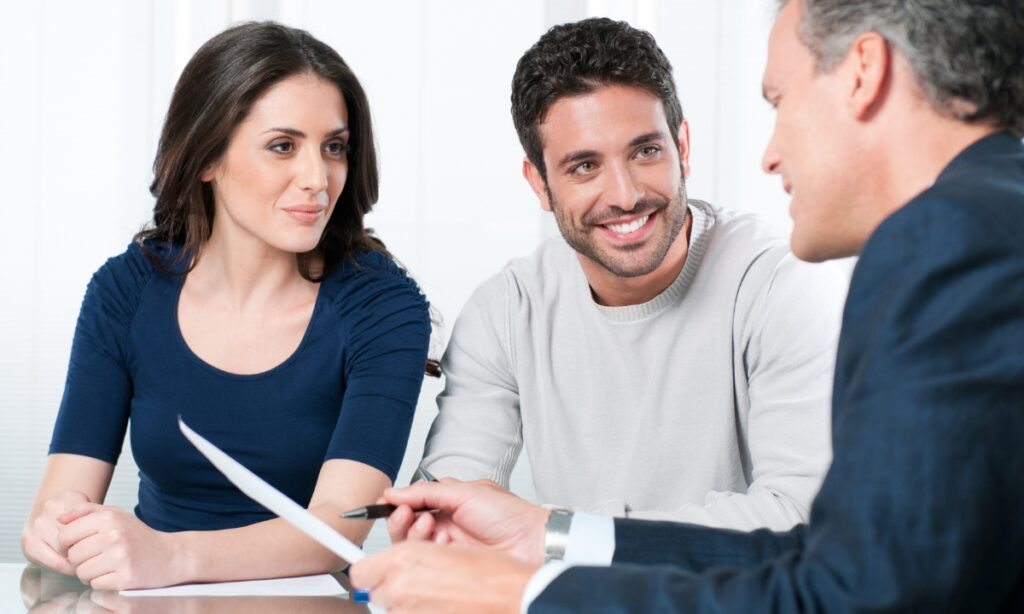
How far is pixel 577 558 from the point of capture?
1171 millimetres

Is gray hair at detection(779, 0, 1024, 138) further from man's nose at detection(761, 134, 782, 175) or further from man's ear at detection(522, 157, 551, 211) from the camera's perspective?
man's ear at detection(522, 157, 551, 211)

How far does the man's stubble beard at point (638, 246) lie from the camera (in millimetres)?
1953

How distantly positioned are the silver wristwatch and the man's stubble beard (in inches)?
30.9

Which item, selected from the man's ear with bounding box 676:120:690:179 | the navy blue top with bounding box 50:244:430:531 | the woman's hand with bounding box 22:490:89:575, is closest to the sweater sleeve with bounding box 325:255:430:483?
the navy blue top with bounding box 50:244:430:531

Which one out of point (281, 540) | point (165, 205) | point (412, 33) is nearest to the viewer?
point (281, 540)

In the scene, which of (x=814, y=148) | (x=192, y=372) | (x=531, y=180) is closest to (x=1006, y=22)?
(x=814, y=148)

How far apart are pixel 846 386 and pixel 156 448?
4.80 ft

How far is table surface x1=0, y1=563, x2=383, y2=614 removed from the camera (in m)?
1.33

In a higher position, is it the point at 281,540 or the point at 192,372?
the point at 192,372

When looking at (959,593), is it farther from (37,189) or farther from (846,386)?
(37,189)

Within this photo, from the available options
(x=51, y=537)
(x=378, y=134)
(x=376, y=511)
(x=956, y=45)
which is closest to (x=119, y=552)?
(x=51, y=537)

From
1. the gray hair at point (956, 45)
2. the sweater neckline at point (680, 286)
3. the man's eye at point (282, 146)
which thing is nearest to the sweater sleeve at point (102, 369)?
the man's eye at point (282, 146)

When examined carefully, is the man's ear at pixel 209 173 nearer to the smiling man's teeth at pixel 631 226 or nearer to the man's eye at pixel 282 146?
the man's eye at pixel 282 146

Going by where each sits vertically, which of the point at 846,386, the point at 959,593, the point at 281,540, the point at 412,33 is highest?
the point at 412,33
